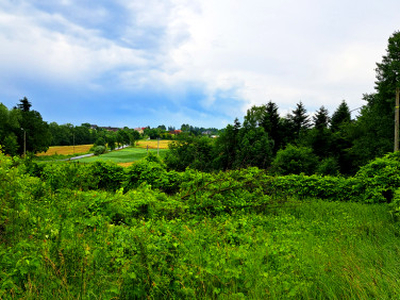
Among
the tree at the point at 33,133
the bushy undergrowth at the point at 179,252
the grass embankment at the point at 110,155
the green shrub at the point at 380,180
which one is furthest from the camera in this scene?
the tree at the point at 33,133

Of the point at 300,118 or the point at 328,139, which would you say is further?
the point at 300,118

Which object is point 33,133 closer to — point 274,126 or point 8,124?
point 8,124

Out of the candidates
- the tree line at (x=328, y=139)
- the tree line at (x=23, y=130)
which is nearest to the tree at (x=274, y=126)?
the tree line at (x=328, y=139)

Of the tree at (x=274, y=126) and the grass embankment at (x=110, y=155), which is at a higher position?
the tree at (x=274, y=126)

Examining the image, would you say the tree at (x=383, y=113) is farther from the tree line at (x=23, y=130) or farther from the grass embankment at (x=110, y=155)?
the tree line at (x=23, y=130)

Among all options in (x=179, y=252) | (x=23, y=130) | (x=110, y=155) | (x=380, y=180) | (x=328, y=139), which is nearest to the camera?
(x=179, y=252)

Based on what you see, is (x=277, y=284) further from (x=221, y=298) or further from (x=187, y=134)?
(x=187, y=134)

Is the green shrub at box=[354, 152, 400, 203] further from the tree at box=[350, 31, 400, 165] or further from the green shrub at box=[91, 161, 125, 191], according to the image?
the tree at box=[350, 31, 400, 165]

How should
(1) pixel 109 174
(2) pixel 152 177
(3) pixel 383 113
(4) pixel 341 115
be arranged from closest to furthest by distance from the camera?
1. (2) pixel 152 177
2. (1) pixel 109 174
3. (3) pixel 383 113
4. (4) pixel 341 115

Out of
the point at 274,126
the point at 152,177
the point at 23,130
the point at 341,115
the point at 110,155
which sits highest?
the point at 341,115

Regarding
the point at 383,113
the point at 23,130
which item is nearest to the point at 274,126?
the point at 383,113

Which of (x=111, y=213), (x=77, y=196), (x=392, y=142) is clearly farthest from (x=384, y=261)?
(x=392, y=142)

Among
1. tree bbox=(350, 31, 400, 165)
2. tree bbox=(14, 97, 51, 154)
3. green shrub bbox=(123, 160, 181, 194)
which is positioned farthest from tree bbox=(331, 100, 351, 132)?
tree bbox=(14, 97, 51, 154)

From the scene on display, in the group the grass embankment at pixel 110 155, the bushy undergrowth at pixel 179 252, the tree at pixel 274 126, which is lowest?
the bushy undergrowth at pixel 179 252
